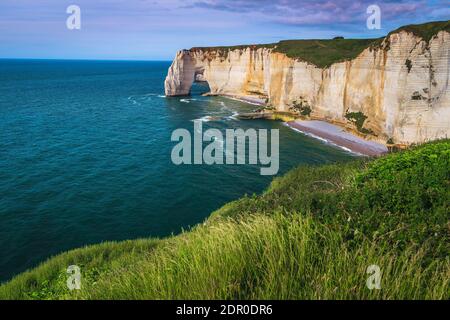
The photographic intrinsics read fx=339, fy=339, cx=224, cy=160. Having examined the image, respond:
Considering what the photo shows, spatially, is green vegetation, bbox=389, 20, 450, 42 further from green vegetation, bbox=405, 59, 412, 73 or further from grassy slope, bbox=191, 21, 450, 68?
grassy slope, bbox=191, 21, 450, 68

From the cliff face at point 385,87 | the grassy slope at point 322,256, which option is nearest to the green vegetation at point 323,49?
the cliff face at point 385,87

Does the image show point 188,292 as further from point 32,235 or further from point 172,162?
point 172,162

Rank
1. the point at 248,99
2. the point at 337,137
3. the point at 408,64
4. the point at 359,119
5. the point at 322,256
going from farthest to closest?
the point at 248,99
the point at 359,119
the point at 337,137
the point at 408,64
the point at 322,256

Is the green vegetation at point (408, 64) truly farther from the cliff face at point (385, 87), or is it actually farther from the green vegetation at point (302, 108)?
the green vegetation at point (302, 108)

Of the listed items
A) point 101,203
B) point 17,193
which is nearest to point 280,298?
point 101,203

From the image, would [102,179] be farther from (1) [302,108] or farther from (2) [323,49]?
(2) [323,49]

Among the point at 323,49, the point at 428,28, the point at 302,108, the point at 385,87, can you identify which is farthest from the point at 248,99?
the point at 428,28

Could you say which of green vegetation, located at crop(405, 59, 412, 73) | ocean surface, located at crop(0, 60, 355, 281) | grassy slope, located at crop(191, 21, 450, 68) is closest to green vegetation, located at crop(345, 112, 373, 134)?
ocean surface, located at crop(0, 60, 355, 281)
